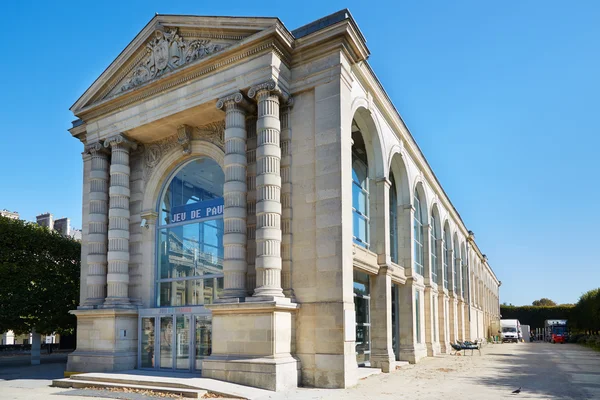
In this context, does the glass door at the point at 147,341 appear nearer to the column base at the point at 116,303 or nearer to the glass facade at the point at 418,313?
the column base at the point at 116,303

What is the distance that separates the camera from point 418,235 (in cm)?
2812

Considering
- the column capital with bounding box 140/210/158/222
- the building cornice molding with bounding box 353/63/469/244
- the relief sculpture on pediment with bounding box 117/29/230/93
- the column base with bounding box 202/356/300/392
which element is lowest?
the column base with bounding box 202/356/300/392

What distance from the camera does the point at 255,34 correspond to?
15.6m

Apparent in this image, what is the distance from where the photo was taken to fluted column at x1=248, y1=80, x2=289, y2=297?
14.6 m

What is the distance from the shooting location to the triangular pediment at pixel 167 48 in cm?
1644

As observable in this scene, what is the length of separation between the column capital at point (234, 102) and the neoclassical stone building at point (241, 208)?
0.04 m

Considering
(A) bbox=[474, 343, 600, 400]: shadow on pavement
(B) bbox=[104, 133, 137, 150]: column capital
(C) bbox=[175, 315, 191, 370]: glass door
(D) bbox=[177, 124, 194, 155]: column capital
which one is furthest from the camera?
(B) bbox=[104, 133, 137, 150]: column capital

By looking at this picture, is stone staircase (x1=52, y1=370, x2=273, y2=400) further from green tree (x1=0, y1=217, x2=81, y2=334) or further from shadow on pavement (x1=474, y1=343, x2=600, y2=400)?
green tree (x1=0, y1=217, x2=81, y2=334)

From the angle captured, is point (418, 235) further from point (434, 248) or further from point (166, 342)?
point (166, 342)

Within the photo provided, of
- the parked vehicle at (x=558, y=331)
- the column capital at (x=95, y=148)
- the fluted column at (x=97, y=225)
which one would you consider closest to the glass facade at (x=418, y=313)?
the fluted column at (x=97, y=225)

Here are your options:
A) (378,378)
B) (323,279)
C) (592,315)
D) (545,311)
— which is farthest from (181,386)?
(545,311)

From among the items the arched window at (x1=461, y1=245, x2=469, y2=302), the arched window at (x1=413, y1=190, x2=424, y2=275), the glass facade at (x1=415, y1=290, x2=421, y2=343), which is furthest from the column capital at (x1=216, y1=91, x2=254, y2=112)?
the arched window at (x1=461, y1=245, x2=469, y2=302)

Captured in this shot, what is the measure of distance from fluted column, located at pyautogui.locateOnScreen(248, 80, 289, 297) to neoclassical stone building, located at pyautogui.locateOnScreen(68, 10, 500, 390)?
4 cm

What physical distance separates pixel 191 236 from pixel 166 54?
642cm
